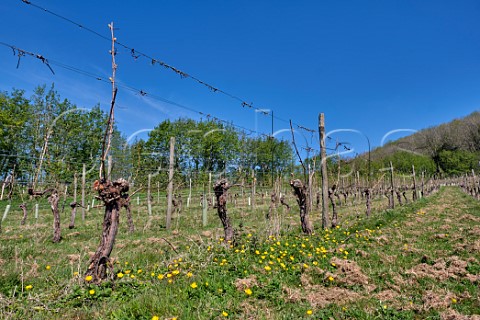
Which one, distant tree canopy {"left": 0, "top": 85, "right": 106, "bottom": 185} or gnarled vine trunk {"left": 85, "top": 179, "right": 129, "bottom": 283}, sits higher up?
distant tree canopy {"left": 0, "top": 85, "right": 106, "bottom": 185}

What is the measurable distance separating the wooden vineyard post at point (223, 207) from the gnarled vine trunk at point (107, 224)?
312 cm

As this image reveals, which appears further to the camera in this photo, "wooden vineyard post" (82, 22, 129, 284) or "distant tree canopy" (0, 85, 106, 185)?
"distant tree canopy" (0, 85, 106, 185)

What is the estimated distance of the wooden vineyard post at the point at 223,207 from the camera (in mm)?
7113

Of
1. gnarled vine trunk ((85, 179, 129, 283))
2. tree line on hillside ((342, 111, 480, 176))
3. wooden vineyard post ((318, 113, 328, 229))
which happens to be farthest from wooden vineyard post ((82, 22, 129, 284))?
tree line on hillside ((342, 111, 480, 176))

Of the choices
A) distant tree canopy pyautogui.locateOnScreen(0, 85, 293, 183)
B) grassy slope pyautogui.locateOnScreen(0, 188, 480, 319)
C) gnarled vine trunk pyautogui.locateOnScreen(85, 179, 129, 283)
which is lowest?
grassy slope pyautogui.locateOnScreen(0, 188, 480, 319)

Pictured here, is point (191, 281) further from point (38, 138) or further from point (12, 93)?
point (12, 93)

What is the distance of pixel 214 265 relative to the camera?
4.75m

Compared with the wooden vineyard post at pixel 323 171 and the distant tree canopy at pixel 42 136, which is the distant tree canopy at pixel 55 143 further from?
the wooden vineyard post at pixel 323 171

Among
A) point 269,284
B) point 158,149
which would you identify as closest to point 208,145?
point 158,149

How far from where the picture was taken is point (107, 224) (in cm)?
437

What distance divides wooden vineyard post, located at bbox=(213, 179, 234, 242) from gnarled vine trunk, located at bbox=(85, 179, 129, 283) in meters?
3.12

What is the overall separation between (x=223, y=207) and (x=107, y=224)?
132 inches

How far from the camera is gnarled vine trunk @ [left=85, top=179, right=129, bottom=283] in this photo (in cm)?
411

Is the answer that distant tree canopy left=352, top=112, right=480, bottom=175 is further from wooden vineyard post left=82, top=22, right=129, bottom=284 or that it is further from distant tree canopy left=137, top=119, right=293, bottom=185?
wooden vineyard post left=82, top=22, right=129, bottom=284
